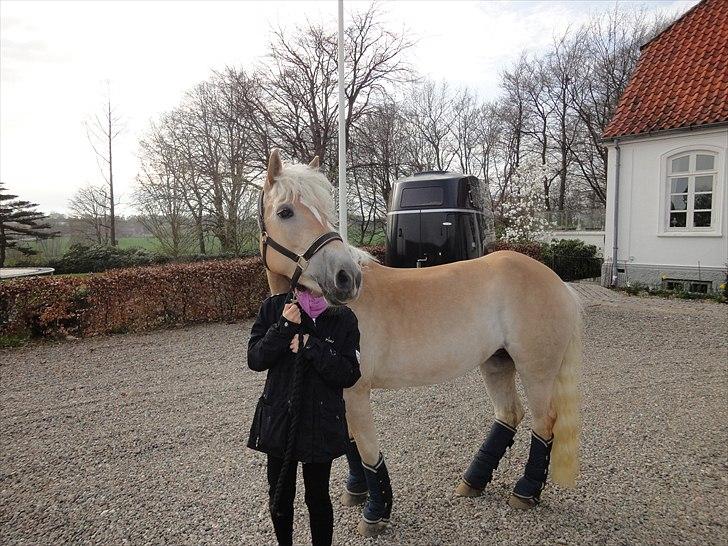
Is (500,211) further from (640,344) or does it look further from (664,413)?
(664,413)

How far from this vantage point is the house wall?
33.5 feet

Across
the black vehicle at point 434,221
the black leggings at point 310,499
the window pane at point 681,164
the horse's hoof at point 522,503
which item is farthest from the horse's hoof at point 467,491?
the window pane at point 681,164

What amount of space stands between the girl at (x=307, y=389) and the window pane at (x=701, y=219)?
11.9 m

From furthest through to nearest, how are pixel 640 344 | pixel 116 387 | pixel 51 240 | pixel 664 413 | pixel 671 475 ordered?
pixel 51 240 < pixel 640 344 < pixel 116 387 < pixel 664 413 < pixel 671 475

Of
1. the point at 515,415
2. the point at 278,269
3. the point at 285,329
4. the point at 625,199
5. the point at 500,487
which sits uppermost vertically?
the point at 625,199

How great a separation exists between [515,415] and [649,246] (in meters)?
10.6

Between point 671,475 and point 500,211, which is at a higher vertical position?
point 500,211

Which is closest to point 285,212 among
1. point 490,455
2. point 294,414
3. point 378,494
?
point 294,414

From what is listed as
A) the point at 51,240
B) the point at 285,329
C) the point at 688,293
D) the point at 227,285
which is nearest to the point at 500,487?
the point at 285,329

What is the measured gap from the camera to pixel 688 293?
10266 mm

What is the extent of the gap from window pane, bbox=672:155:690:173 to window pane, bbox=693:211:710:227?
1.09 m

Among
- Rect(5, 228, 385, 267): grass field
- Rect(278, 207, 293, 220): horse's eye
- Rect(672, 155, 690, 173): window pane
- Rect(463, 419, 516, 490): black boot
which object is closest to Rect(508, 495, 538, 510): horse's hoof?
Rect(463, 419, 516, 490): black boot

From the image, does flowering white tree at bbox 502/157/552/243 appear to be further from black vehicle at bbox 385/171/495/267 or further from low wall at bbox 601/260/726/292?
black vehicle at bbox 385/171/495/267

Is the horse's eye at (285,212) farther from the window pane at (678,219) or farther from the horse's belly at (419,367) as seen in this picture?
the window pane at (678,219)
